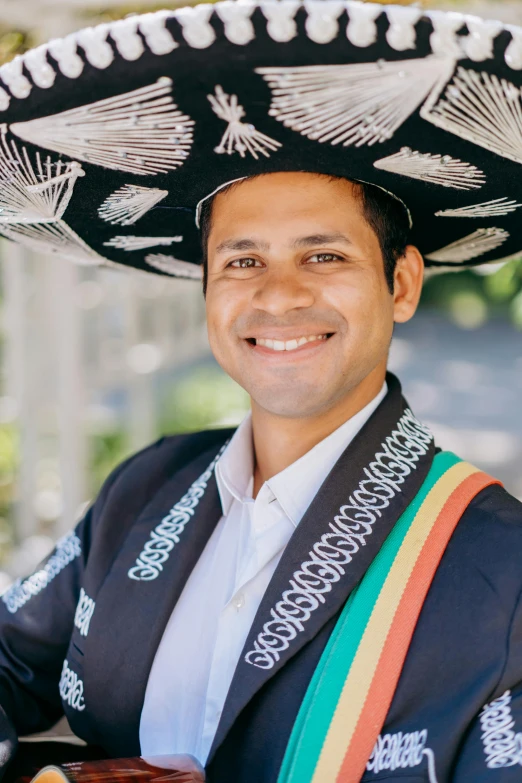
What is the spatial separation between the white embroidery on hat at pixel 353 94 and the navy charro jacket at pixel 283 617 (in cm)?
66

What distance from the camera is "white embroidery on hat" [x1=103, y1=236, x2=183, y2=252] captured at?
2.01m

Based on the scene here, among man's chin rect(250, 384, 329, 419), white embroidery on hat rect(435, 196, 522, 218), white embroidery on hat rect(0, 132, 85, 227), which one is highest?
white embroidery on hat rect(0, 132, 85, 227)

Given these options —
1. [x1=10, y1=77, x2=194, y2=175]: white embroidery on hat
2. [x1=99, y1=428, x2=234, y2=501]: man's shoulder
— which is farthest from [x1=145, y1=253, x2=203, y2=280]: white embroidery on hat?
[x1=10, y1=77, x2=194, y2=175]: white embroidery on hat

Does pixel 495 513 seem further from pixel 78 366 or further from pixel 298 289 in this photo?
pixel 78 366

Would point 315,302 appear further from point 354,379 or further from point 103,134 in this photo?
point 103,134

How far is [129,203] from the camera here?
172cm

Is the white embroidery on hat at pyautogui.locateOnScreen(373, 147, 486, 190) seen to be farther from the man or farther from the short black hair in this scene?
the short black hair

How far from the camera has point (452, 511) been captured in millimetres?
1533

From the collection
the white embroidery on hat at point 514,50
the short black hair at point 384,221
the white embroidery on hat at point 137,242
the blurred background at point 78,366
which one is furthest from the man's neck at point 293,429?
the blurred background at point 78,366

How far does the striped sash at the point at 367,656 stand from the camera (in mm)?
1354

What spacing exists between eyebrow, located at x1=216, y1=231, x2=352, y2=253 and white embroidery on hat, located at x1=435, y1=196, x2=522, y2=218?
24 centimetres

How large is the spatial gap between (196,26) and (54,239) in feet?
3.20

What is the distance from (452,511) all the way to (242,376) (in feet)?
1.67

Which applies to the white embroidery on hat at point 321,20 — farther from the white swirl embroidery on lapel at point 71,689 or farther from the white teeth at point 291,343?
the white swirl embroidery on lapel at point 71,689
